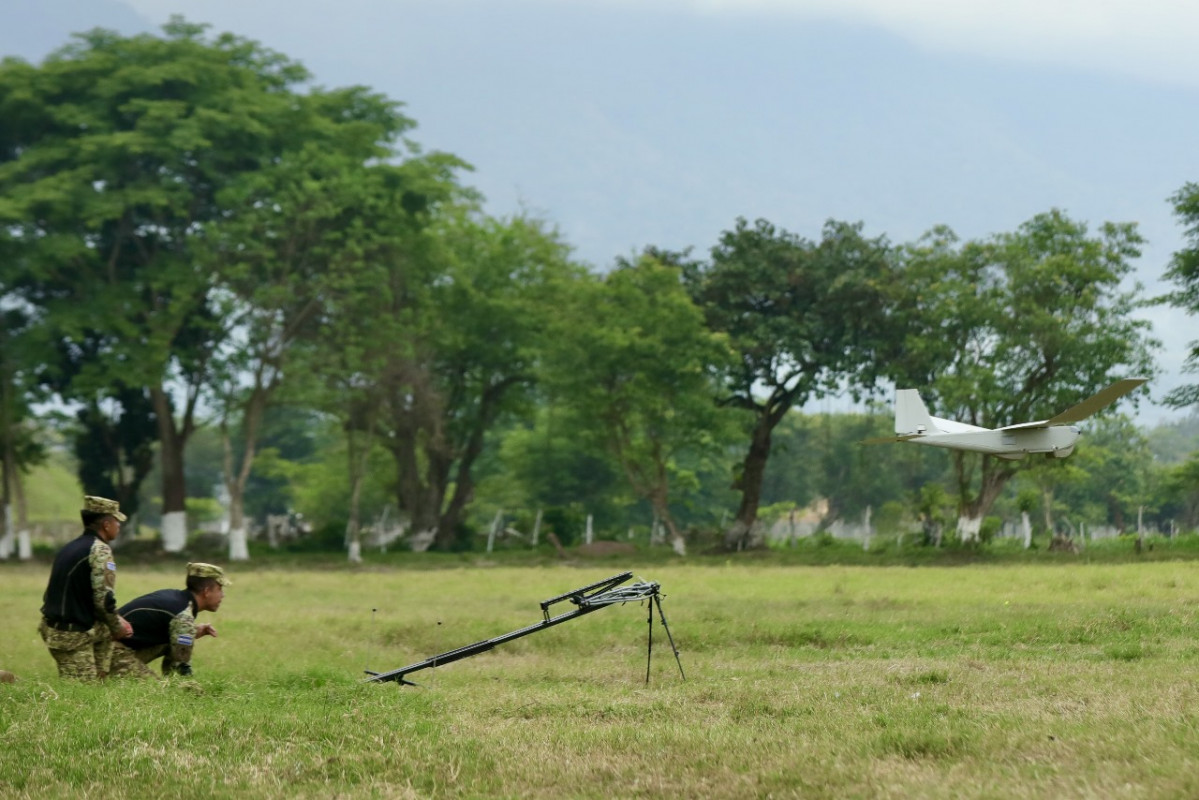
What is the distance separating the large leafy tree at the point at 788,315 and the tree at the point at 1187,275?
30.5ft

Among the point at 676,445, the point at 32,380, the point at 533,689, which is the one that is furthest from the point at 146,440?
the point at 533,689

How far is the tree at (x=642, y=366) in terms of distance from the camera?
1649 inches

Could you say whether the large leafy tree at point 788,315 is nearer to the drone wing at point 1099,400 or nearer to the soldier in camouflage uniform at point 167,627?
the drone wing at point 1099,400

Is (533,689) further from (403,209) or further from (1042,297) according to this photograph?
(403,209)

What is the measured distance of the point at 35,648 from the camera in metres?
15.7

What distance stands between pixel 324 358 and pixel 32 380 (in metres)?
9.16

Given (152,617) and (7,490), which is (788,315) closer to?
(7,490)

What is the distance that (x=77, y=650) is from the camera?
34.5 feet

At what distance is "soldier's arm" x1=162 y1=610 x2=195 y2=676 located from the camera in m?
10.8

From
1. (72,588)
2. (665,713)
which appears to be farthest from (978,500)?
(72,588)

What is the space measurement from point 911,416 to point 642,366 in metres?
26.3

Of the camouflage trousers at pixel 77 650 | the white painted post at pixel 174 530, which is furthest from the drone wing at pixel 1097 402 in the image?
the white painted post at pixel 174 530

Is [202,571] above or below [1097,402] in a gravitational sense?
below

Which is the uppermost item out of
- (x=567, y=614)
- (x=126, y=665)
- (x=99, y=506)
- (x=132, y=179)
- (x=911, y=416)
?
(x=132, y=179)
